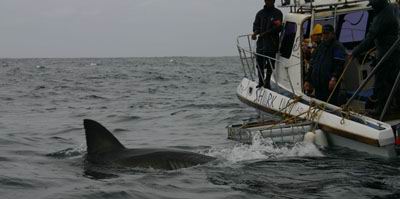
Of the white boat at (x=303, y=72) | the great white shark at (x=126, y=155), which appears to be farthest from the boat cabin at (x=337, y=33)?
the great white shark at (x=126, y=155)

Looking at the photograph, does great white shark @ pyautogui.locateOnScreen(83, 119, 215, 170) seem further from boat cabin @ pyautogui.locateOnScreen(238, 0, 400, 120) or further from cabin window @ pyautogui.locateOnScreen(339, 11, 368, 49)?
cabin window @ pyautogui.locateOnScreen(339, 11, 368, 49)

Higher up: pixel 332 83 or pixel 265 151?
pixel 332 83

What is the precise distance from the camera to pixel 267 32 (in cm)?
1412

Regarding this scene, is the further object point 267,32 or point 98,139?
point 267,32

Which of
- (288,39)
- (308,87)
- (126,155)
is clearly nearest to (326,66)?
(308,87)

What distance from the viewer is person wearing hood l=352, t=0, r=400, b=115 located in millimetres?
11062

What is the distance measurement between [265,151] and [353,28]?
14.9 feet

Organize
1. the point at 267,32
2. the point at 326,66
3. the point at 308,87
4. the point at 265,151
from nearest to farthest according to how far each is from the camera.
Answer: the point at 265,151 < the point at 326,66 < the point at 308,87 < the point at 267,32

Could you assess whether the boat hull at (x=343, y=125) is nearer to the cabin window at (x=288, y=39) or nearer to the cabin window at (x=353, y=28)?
the cabin window at (x=288, y=39)

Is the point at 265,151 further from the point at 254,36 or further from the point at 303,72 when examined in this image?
the point at 254,36

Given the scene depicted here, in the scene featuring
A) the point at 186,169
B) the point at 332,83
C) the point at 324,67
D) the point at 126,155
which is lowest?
the point at 186,169

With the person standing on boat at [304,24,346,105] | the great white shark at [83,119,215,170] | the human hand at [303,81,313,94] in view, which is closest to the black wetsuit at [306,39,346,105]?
the person standing on boat at [304,24,346,105]

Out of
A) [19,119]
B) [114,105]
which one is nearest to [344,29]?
[19,119]

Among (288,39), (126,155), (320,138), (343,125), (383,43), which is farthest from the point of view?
(288,39)
